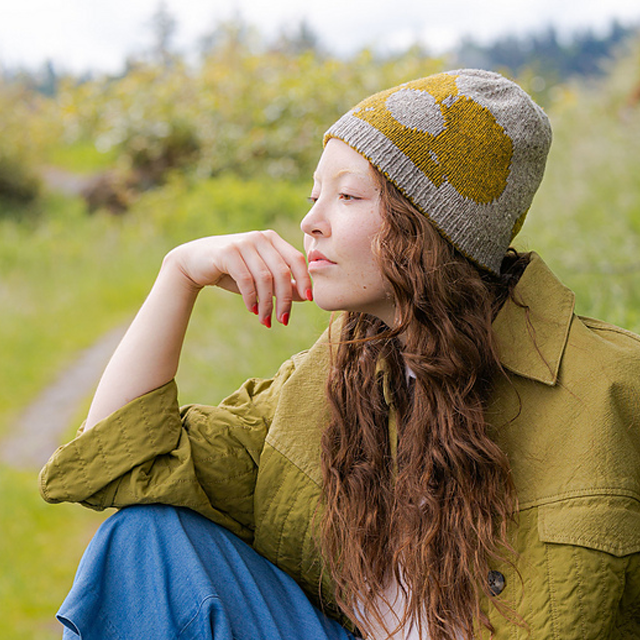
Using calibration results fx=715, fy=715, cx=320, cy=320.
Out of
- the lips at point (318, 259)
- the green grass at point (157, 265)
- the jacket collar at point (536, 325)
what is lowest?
the green grass at point (157, 265)

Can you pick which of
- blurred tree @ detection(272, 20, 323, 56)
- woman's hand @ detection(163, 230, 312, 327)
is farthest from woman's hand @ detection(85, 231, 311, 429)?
blurred tree @ detection(272, 20, 323, 56)

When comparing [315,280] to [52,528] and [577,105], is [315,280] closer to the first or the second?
[52,528]

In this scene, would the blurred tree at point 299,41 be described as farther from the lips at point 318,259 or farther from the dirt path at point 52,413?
the lips at point 318,259

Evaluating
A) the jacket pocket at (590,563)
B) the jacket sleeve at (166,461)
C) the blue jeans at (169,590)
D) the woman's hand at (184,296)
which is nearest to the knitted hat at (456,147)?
the woman's hand at (184,296)

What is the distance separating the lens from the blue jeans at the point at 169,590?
1504 mm

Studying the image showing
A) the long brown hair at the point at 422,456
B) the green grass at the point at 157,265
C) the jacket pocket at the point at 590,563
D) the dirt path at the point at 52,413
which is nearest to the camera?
the jacket pocket at the point at 590,563

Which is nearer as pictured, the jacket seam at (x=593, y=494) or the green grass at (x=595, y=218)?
the jacket seam at (x=593, y=494)

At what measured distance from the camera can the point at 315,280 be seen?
5.53 ft

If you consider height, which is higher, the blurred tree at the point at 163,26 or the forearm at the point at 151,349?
the blurred tree at the point at 163,26

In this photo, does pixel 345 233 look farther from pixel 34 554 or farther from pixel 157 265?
pixel 157 265

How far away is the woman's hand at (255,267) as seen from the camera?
70.4 inches

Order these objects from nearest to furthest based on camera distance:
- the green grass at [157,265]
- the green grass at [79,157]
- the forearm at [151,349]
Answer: the forearm at [151,349] < the green grass at [157,265] < the green grass at [79,157]

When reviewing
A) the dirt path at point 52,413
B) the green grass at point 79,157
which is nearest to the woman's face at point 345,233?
the dirt path at point 52,413

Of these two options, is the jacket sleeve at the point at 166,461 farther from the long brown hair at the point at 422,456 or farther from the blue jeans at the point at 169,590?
the long brown hair at the point at 422,456
